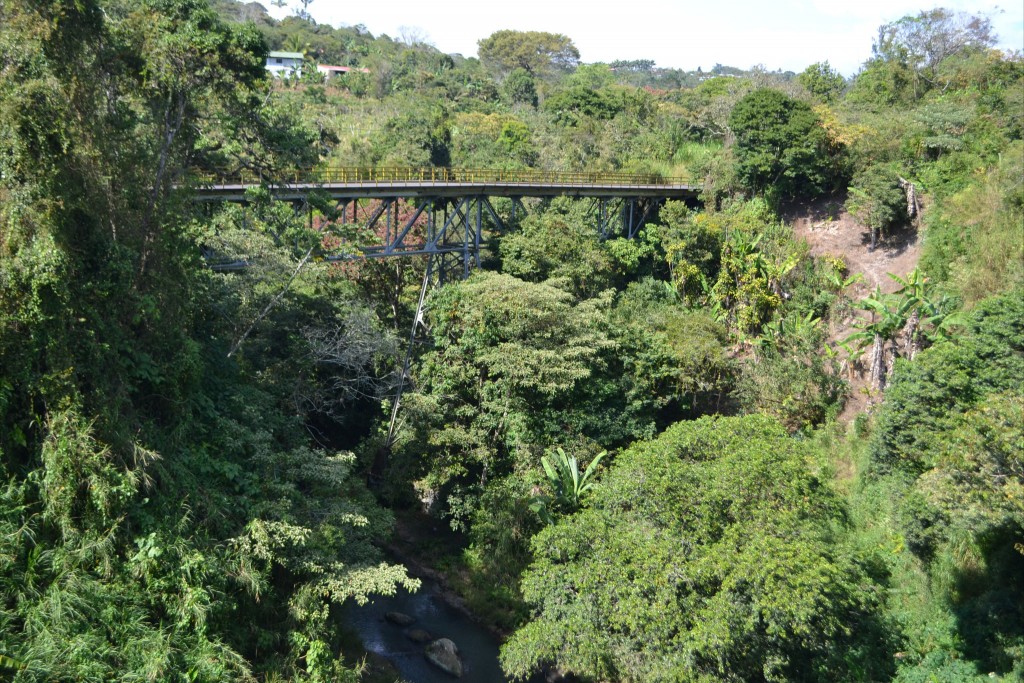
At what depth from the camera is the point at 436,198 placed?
84.6ft

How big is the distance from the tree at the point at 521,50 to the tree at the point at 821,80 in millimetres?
34727

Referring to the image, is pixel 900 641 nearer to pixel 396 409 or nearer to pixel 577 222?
pixel 396 409

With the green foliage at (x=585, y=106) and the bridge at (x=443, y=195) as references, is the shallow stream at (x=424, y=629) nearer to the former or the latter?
the bridge at (x=443, y=195)

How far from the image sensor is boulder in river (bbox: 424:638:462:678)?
16.9m

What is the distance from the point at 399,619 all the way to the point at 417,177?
16.3 meters

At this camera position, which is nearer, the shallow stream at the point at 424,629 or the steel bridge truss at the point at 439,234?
the shallow stream at the point at 424,629

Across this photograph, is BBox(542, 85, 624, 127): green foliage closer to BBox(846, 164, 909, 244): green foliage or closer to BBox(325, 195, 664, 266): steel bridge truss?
BBox(325, 195, 664, 266): steel bridge truss

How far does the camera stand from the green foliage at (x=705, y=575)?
11.9 meters

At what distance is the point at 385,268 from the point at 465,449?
9814 mm

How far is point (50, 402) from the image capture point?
10969 mm

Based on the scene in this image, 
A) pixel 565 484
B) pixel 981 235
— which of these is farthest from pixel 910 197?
pixel 565 484

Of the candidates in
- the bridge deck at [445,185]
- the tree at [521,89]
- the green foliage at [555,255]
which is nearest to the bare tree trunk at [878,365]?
the green foliage at [555,255]

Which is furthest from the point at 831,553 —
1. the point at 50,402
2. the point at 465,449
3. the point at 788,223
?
the point at 788,223

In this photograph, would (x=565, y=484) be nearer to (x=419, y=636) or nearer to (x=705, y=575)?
(x=419, y=636)
